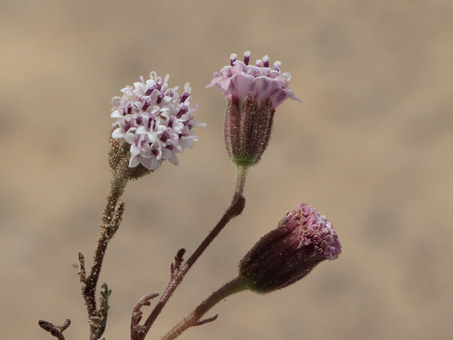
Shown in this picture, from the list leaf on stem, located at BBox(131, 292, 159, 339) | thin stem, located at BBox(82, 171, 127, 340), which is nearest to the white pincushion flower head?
thin stem, located at BBox(82, 171, 127, 340)

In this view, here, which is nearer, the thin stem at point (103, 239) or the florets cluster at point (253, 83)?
the thin stem at point (103, 239)

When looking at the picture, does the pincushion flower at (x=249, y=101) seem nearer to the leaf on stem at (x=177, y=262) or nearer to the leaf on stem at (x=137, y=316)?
the leaf on stem at (x=177, y=262)

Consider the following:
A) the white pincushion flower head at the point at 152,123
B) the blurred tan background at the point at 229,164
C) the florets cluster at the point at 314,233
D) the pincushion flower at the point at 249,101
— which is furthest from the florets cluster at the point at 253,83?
the blurred tan background at the point at 229,164

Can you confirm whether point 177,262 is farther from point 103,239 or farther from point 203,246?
point 103,239

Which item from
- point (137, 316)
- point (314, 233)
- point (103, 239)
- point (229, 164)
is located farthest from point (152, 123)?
point (229, 164)

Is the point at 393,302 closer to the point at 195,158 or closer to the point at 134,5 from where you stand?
the point at 195,158

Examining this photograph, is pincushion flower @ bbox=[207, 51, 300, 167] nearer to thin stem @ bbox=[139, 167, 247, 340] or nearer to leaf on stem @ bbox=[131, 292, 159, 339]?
thin stem @ bbox=[139, 167, 247, 340]
